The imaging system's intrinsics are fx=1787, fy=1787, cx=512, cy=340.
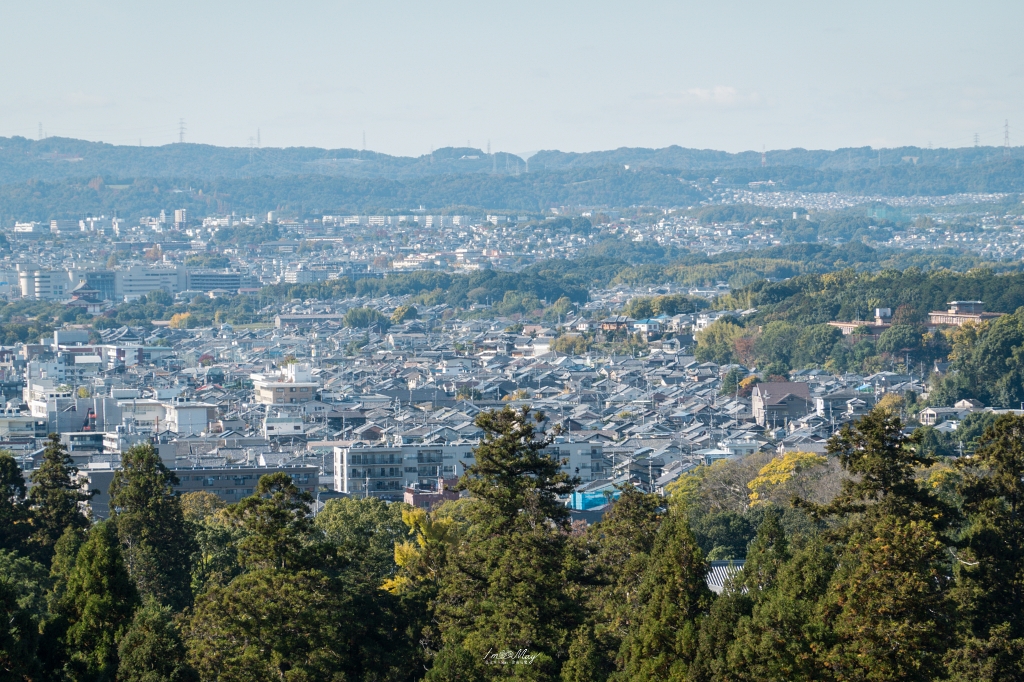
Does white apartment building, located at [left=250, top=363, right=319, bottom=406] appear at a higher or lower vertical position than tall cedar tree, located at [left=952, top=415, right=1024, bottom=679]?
lower

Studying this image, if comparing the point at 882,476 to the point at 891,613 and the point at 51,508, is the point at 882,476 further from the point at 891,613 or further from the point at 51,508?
the point at 51,508

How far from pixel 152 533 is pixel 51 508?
1.39 meters

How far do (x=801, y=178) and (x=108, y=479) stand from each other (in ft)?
517

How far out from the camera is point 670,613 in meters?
12.8

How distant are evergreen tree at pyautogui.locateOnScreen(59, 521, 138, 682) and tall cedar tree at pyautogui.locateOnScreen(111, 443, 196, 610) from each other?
2.06 metres

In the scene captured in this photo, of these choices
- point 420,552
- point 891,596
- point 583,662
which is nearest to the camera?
point 891,596

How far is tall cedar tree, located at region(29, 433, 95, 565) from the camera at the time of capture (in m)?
16.8

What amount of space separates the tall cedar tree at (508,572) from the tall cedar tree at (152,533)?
2.90 metres

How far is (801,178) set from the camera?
180m

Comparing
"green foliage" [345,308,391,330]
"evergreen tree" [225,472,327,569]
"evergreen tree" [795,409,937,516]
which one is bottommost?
"green foliage" [345,308,391,330]

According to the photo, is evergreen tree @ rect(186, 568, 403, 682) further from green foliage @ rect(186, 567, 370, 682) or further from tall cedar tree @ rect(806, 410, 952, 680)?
tall cedar tree @ rect(806, 410, 952, 680)

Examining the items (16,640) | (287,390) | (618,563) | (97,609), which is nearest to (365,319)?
(287,390)

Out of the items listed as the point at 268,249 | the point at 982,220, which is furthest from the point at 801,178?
the point at 268,249

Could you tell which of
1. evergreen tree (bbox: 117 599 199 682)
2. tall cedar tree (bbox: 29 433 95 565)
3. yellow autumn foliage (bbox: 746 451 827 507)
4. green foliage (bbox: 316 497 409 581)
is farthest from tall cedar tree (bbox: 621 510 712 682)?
yellow autumn foliage (bbox: 746 451 827 507)
